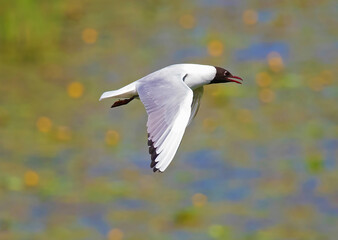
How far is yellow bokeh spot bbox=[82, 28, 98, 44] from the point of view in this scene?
979 cm

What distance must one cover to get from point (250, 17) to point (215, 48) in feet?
2.50

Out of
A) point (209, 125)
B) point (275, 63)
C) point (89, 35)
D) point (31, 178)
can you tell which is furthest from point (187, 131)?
point (89, 35)

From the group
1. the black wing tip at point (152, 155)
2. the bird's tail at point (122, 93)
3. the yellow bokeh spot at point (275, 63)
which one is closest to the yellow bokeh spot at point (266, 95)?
the yellow bokeh spot at point (275, 63)

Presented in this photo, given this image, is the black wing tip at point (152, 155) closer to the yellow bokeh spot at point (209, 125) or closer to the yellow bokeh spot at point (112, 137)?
the yellow bokeh spot at point (112, 137)

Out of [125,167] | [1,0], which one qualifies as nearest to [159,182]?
[125,167]

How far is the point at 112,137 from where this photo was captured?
27.2 feet

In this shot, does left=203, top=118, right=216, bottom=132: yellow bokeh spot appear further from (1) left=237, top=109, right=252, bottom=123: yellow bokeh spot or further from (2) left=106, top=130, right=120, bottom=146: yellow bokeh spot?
(2) left=106, top=130, right=120, bottom=146: yellow bokeh spot

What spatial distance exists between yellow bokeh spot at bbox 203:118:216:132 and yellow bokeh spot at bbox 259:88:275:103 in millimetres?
564

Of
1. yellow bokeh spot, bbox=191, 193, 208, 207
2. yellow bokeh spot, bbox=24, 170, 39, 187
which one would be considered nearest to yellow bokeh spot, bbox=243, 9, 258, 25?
yellow bokeh spot, bbox=191, 193, 208, 207

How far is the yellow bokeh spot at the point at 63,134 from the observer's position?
27.3 feet

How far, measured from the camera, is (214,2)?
1054 cm

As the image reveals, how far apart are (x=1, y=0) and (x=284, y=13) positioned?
2.55m

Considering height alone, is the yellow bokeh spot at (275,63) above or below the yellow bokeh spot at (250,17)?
below

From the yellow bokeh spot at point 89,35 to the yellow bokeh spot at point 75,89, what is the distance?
2.80ft
